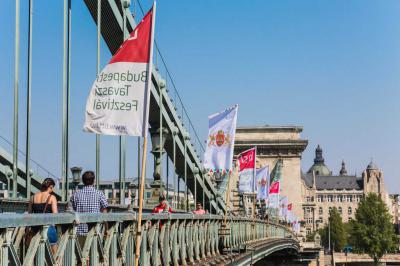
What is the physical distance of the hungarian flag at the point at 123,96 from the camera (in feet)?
44.2

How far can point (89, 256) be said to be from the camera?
1073cm

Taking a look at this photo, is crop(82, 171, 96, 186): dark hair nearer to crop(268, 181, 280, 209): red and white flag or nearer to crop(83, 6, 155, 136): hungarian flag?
crop(83, 6, 155, 136): hungarian flag

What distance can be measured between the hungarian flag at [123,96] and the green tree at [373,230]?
13275 centimetres

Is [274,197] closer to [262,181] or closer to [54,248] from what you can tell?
[262,181]

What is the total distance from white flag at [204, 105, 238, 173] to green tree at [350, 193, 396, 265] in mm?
118501

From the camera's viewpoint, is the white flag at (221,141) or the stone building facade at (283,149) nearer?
the white flag at (221,141)

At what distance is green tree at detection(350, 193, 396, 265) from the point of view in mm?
143125

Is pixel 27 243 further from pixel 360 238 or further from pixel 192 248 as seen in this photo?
pixel 360 238

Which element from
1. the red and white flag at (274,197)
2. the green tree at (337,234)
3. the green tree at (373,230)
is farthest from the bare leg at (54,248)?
the green tree at (337,234)

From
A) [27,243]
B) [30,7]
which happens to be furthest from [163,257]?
[27,243]

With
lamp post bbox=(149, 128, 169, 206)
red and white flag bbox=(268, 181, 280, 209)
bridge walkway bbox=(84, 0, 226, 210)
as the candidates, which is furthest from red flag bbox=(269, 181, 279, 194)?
lamp post bbox=(149, 128, 169, 206)

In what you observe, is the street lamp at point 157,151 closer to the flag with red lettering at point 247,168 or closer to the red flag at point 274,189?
the flag with red lettering at point 247,168

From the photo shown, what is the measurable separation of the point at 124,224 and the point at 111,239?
1556mm

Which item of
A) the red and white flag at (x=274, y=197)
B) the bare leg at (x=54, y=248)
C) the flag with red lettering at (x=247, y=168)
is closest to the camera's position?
the bare leg at (x=54, y=248)
